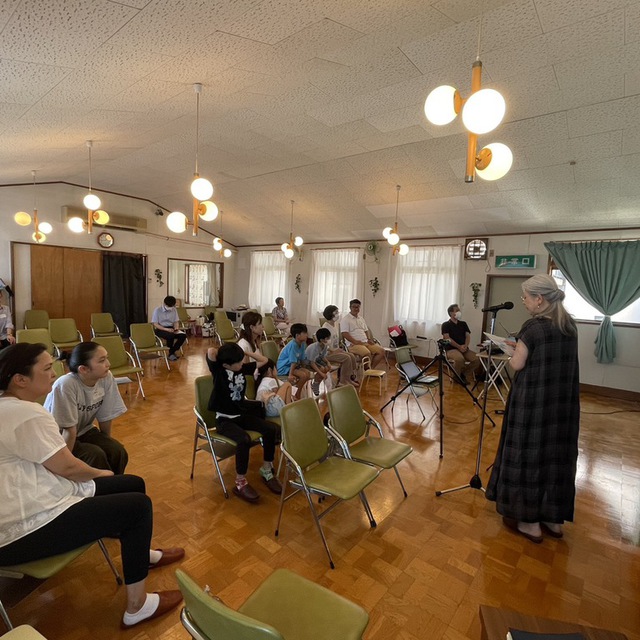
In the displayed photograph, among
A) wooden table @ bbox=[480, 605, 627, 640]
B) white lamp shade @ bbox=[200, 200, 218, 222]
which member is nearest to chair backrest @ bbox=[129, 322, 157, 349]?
white lamp shade @ bbox=[200, 200, 218, 222]

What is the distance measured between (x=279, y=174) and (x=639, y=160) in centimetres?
469

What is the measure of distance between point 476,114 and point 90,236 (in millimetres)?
8378

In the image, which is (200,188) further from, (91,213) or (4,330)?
(4,330)

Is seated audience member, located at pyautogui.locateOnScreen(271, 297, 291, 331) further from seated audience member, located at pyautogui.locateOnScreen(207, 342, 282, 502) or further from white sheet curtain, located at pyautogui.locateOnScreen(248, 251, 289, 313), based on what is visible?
seated audience member, located at pyautogui.locateOnScreen(207, 342, 282, 502)

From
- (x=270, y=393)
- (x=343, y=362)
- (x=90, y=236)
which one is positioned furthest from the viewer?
(x=90, y=236)

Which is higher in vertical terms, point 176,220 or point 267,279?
point 176,220

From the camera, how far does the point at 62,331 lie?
5.84 metres

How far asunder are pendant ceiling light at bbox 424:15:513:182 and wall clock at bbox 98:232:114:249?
8.06m

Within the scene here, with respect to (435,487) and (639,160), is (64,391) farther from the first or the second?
(639,160)

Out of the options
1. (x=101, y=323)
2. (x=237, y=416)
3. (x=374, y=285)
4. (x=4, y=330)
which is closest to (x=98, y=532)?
(x=237, y=416)

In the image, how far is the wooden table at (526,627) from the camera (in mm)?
1179

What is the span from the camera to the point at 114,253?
321 inches

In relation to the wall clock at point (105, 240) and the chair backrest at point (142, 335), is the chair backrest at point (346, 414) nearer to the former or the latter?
the chair backrest at point (142, 335)

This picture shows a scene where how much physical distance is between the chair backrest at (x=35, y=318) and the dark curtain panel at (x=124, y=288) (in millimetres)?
1196
